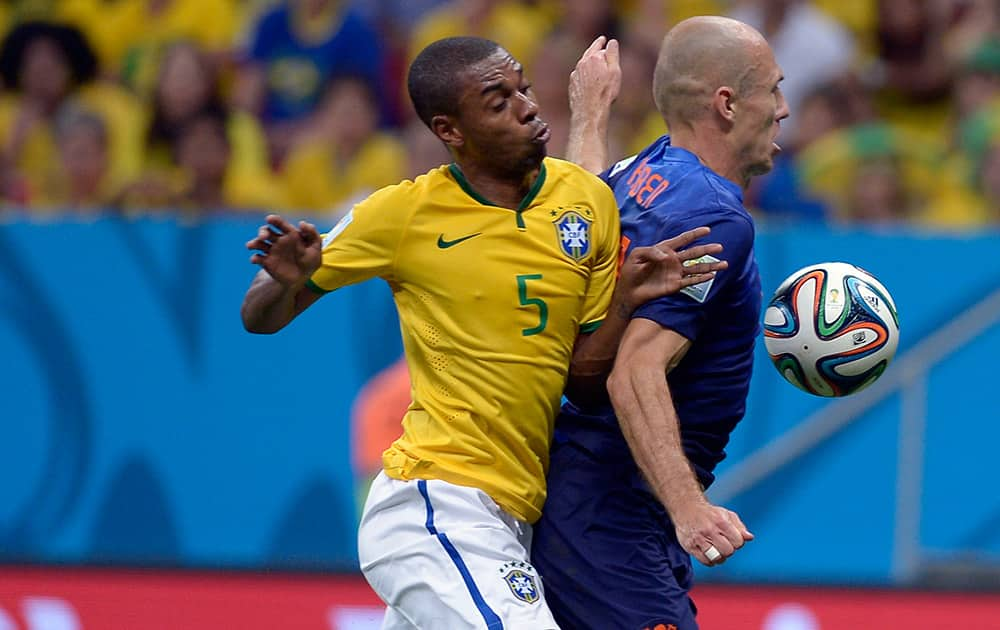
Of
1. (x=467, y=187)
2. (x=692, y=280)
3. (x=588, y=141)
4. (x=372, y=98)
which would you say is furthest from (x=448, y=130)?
(x=372, y=98)

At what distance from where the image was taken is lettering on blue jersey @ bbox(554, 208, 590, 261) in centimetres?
464

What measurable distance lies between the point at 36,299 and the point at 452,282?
512 cm

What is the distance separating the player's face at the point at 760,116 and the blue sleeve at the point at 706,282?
32cm

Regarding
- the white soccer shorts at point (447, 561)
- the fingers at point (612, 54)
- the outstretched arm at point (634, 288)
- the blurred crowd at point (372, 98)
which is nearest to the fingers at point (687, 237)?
the outstretched arm at point (634, 288)

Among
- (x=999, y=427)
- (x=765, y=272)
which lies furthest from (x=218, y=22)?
→ (x=999, y=427)

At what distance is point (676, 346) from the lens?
14.9 ft

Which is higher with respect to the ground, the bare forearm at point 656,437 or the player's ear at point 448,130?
the player's ear at point 448,130

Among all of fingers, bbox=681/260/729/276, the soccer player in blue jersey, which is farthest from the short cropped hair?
fingers, bbox=681/260/729/276

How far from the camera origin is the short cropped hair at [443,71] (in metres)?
4.57

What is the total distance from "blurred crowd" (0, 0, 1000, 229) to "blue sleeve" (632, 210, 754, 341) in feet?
15.7

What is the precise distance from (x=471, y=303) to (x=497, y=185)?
352mm

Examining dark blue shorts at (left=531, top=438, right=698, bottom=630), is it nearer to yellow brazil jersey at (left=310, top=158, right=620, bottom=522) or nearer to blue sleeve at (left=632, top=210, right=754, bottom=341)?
yellow brazil jersey at (left=310, top=158, right=620, bottom=522)

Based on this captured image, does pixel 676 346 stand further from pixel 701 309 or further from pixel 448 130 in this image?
pixel 448 130

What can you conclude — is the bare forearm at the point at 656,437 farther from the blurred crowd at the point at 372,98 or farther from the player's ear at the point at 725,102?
the blurred crowd at the point at 372,98
